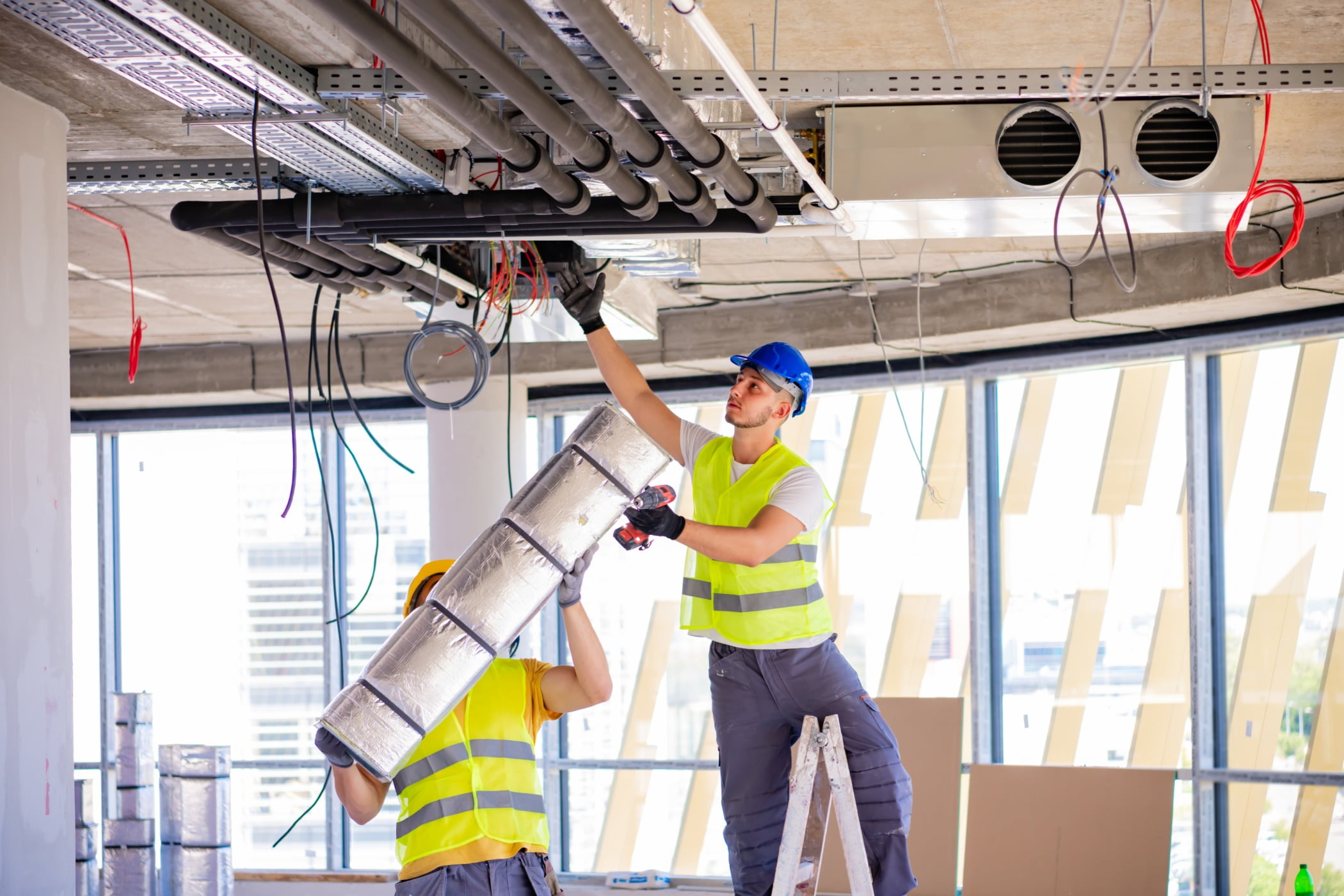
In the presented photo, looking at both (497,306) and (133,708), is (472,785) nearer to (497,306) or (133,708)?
(497,306)

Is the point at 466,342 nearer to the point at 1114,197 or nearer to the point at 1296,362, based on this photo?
the point at 1114,197

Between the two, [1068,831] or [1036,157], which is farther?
[1068,831]

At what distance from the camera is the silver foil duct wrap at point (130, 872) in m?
5.91

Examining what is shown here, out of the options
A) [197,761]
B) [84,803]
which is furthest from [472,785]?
[84,803]

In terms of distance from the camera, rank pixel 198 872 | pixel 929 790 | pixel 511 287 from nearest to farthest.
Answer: pixel 511 287, pixel 929 790, pixel 198 872

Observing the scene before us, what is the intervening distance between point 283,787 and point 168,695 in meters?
0.92

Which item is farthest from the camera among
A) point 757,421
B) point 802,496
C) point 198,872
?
point 198,872

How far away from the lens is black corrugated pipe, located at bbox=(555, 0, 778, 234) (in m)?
1.95

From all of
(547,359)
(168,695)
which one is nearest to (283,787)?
(168,695)

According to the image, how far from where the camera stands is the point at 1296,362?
17.3 feet

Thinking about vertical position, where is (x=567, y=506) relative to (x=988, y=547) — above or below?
above

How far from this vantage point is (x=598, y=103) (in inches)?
89.7

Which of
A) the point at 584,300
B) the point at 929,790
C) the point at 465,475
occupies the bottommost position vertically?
the point at 929,790

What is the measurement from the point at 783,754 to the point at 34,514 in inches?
67.7
